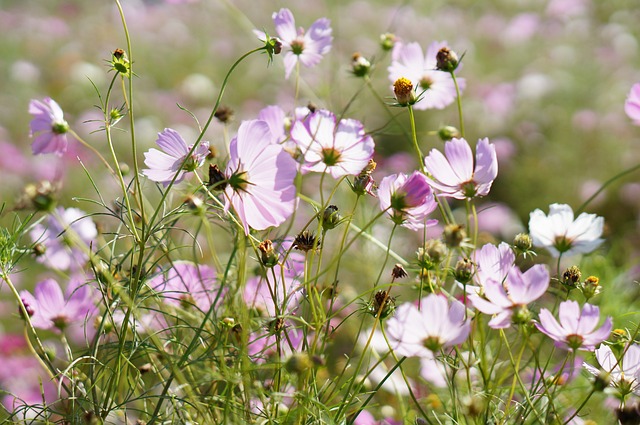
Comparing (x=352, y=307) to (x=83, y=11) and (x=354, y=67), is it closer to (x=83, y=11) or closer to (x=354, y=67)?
(x=354, y=67)

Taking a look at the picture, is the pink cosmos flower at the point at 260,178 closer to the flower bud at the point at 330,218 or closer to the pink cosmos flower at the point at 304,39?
the flower bud at the point at 330,218

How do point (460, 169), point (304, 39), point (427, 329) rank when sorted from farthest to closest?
1. point (304, 39)
2. point (460, 169)
3. point (427, 329)

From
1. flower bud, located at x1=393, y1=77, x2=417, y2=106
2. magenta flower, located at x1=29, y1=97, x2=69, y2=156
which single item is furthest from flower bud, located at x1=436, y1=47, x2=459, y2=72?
magenta flower, located at x1=29, y1=97, x2=69, y2=156

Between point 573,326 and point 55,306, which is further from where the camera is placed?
point 55,306

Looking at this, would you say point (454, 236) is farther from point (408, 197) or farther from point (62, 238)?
point (62, 238)

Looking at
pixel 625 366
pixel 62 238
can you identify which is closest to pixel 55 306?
pixel 62 238

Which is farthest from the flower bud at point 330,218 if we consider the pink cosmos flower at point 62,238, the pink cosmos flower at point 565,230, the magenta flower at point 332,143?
the pink cosmos flower at point 62,238
